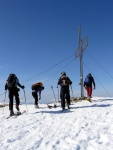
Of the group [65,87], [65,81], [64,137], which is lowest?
[64,137]

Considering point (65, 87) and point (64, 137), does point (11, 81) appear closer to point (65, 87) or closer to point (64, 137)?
point (65, 87)

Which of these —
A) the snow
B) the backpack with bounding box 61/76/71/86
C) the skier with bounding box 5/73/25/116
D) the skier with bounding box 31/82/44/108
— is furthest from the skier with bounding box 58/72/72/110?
the snow

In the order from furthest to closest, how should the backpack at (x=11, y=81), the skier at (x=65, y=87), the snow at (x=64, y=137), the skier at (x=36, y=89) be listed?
→ 1. the skier at (x=36, y=89)
2. the skier at (x=65, y=87)
3. the backpack at (x=11, y=81)
4. the snow at (x=64, y=137)

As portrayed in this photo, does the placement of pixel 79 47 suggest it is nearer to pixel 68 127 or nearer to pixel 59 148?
pixel 68 127

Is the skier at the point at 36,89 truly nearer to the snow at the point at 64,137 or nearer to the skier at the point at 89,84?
the skier at the point at 89,84

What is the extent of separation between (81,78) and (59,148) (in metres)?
15.0

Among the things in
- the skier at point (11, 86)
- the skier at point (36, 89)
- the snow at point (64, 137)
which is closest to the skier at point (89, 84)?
the skier at point (36, 89)

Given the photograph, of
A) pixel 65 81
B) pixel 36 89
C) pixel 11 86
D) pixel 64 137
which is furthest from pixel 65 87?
pixel 64 137

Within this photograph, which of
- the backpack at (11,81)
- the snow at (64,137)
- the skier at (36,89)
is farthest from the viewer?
the skier at (36,89)

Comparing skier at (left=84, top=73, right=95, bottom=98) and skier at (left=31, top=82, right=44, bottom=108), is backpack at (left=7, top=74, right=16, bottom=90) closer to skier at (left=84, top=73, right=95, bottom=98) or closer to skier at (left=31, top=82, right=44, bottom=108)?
skier at (left=31, top=82, right=44, bottom=108)

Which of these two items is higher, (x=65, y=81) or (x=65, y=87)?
(x=65, y=81)

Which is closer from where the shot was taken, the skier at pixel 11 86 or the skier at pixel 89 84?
the skier at pixel 11 86

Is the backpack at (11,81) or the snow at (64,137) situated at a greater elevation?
the backpack at (11,81)

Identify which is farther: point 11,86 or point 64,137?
point 11,86
